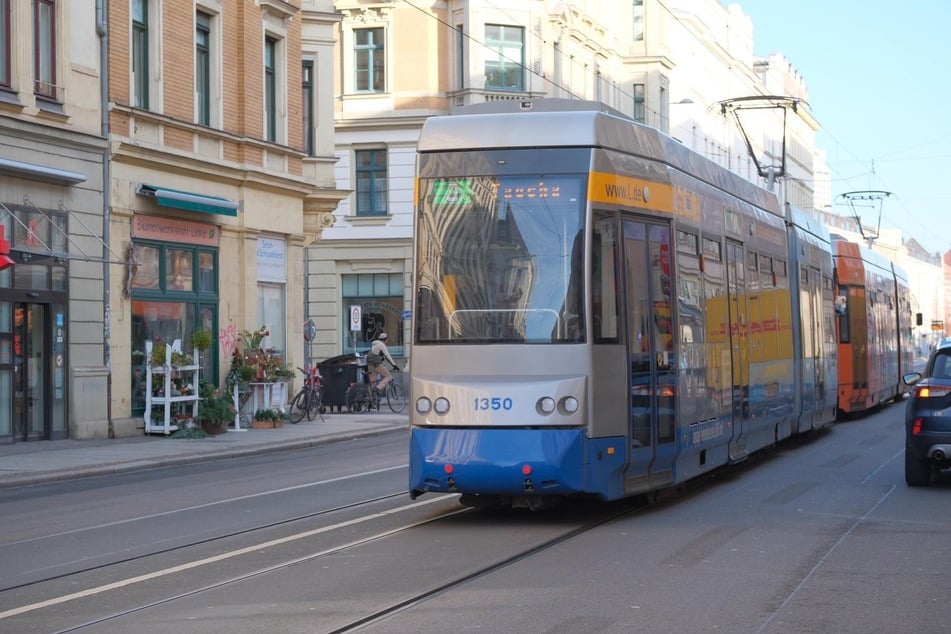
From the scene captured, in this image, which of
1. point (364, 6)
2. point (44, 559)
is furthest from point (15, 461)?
point (364, 6)

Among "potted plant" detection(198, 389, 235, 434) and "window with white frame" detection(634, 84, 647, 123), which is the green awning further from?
"window with white frame" detection(634, 84, 647, 123)

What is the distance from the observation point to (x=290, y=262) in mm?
31438

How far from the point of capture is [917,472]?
14953 millimetres

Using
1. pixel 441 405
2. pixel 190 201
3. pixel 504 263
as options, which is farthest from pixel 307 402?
pixel 504 263

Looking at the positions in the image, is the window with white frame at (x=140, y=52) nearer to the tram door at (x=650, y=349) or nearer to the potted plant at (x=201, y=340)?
the potted plant at (x=201, y=340)

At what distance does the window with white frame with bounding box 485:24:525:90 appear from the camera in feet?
147

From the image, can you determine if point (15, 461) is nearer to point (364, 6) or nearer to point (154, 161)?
point (154, 161)

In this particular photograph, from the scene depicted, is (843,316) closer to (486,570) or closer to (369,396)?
(369,396)

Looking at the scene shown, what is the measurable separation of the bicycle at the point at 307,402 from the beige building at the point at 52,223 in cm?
579

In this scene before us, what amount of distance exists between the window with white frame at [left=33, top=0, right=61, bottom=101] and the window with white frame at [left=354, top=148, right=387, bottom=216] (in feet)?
74.1

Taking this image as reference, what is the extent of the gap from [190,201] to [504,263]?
15890 mm

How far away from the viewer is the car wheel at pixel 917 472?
48.9ft

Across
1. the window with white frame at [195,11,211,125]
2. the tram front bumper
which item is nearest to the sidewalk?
the window with white frame at [195,11,211,125]

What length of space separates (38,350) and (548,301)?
13.8 metres
